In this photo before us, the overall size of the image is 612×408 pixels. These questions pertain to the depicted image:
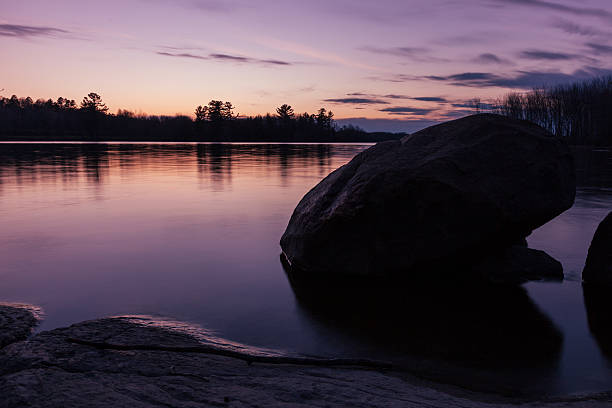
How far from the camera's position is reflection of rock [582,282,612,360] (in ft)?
14.1

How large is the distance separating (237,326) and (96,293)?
206cm

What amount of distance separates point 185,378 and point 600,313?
4.45 metres

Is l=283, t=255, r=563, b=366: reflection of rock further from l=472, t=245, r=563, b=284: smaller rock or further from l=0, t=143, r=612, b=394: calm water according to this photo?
l=472, t=245, r=563, b=284: smaller rock

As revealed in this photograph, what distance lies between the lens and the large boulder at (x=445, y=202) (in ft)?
18.9

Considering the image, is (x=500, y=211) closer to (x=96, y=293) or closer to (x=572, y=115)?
(x=96, y=293)

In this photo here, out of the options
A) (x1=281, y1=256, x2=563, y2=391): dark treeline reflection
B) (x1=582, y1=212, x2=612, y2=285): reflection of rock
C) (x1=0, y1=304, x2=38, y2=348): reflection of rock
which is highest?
(x1=582, y1=212, x2=612, y2=285): reflection of rock

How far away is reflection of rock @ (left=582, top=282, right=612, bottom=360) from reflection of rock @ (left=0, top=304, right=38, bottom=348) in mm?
5245

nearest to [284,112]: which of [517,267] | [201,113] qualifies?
[201,113]

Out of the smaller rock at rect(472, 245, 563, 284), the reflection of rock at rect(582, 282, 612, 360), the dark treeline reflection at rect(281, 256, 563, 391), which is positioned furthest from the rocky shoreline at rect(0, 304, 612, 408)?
the smaller rock at rect(472, 245, 563, 284)

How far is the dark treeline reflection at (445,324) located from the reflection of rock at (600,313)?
0.37m

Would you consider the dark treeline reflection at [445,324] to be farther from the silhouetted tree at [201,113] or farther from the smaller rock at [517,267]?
the silhouetted tree at [201,113]

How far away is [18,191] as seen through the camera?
14.3 m

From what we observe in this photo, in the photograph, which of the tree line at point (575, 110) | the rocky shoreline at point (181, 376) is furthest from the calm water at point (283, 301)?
the tree line at point (575, 110)

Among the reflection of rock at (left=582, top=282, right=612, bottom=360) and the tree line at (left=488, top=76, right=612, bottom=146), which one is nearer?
the reflection of rock at (left=582, top=282, right=612, bottom=360)
